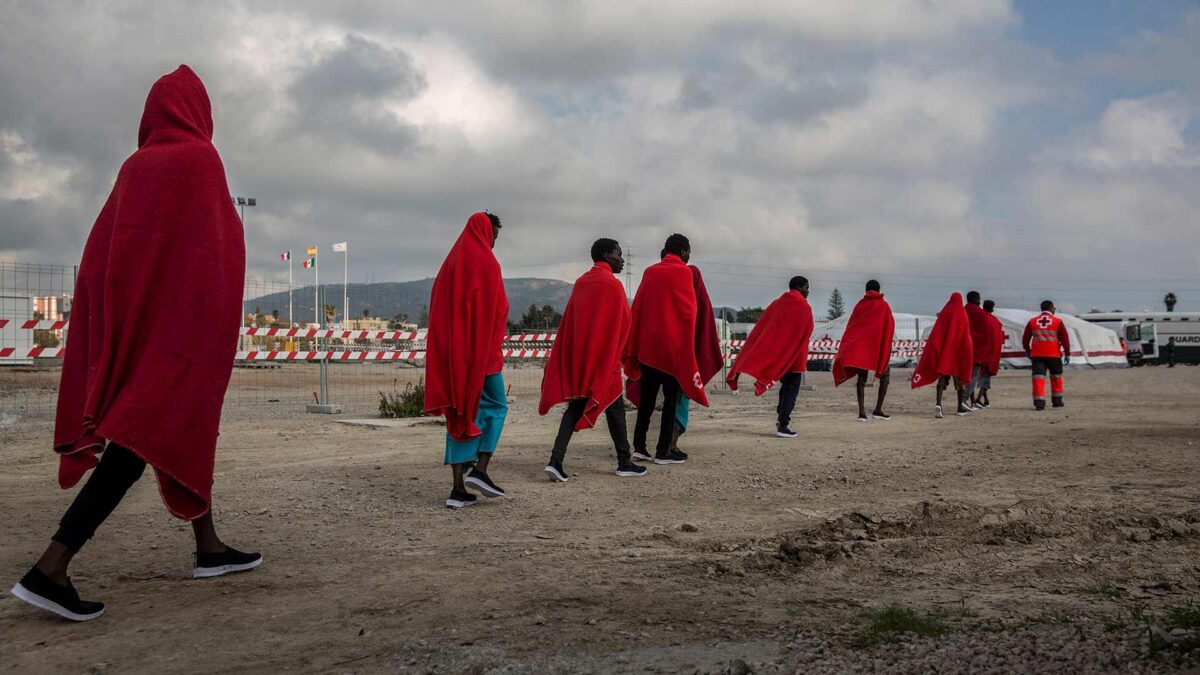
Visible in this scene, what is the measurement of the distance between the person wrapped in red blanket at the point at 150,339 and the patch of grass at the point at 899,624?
2693 mm

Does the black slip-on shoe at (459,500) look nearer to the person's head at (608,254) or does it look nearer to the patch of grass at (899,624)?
the person's head at (608,254)

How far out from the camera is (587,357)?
25.4ft

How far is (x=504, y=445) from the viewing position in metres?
10.4

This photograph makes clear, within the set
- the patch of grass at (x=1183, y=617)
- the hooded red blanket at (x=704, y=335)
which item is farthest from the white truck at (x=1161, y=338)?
the patch of grass at (x=1183, y=617)

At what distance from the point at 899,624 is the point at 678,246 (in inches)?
240

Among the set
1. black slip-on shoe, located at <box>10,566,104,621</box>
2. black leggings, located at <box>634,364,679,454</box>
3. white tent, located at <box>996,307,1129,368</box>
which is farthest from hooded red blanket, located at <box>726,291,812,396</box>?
white tent, located at <box>996,307,1129,368</box>

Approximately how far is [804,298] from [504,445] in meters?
4.29

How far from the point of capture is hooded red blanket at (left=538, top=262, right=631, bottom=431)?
7.72 metres

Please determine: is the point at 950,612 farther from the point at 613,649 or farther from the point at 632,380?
the point at 632,380

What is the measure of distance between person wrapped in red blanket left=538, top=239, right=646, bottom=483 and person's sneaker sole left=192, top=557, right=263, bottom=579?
3249 mm

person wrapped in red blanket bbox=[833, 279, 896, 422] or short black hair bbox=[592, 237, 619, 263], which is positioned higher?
short black hair bbox=[592, 237, 619, 263]

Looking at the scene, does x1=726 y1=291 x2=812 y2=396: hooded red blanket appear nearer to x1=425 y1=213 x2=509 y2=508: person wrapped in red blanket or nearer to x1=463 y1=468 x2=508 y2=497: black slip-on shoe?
x1=463 y1=468 x2=508 y2=497: black slip-on shoe

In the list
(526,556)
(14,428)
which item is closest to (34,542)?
(526,556)

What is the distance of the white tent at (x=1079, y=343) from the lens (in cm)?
4231
